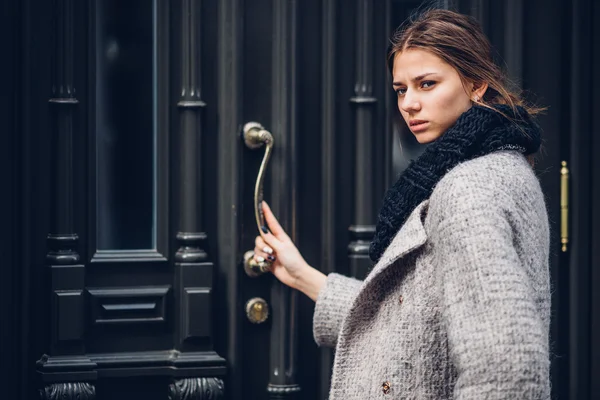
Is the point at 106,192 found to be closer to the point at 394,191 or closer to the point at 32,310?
the point at 32,310

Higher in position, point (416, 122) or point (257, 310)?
point (416, 122)

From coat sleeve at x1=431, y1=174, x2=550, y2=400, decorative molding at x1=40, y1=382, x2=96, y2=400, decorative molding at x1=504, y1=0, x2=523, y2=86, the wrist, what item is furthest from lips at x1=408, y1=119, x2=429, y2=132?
decorative molding at x1=40, y1=382, x2=96, y2=400

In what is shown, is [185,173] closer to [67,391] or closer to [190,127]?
[190,127]

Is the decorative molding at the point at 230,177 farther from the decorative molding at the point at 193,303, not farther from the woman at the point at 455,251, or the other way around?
the woman at the point at 455,251

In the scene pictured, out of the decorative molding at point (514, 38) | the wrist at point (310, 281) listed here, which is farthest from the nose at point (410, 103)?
the decorative molding at point (514, 38)

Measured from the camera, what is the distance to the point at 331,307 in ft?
7.59

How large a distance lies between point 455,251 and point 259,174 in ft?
3.79

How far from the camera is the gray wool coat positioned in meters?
1.51

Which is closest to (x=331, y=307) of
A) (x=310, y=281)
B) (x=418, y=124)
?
(x=310, y=281)

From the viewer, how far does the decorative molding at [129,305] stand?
265 cm

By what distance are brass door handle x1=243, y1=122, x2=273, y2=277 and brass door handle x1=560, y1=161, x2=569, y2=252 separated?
885 mm

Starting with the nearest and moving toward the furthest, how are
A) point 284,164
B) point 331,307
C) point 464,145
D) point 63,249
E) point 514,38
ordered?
point 464,145 < point 331,307 < point 63,249 < point 284,164 < point 514,38

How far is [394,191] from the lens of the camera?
→ 1887 millimetres

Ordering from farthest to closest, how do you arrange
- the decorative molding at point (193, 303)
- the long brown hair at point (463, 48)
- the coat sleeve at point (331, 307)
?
the decorative molding at point (193, 303), the coat sleeve at point (331, 307), the long brown hair at point (463, 48)
